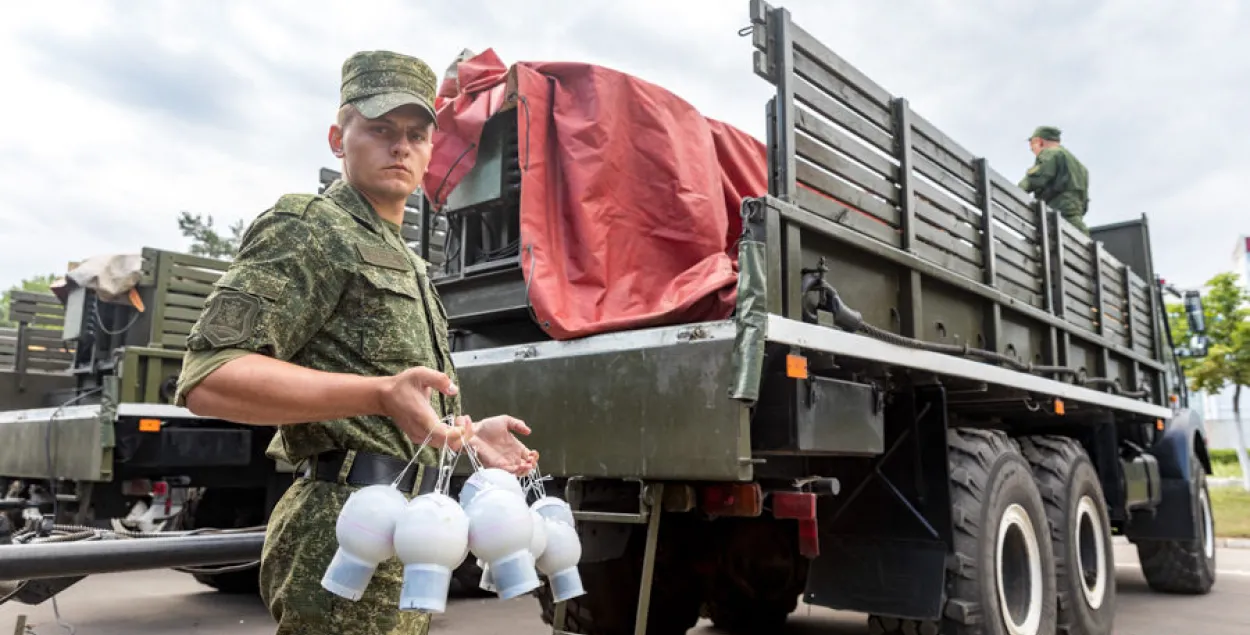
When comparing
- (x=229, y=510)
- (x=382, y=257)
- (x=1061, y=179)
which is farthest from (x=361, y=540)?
(x=1061, y=179)

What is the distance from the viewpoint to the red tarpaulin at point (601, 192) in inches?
150

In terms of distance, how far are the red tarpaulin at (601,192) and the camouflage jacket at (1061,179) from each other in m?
4.51

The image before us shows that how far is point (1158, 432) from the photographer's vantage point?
782 cm

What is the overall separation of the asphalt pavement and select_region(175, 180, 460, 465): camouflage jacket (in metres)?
4.36

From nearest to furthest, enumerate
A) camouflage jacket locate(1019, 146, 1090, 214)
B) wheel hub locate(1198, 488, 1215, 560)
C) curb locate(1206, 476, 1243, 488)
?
camouflage jacket locate(1019, 146, 1090, 214), wheel hub locate(1198, 488, 1215, 560), curb locate(1206, 476, 1243, 488)

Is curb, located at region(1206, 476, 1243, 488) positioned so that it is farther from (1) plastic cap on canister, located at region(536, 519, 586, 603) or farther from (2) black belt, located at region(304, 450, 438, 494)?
(2) black belt, located at region(304, 450, 438, 494)

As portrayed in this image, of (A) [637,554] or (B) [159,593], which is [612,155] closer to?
(A) [637,554]

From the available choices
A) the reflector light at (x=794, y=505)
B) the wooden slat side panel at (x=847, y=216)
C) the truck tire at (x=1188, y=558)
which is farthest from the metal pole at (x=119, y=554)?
the truck tire at (x=1188, y=558)

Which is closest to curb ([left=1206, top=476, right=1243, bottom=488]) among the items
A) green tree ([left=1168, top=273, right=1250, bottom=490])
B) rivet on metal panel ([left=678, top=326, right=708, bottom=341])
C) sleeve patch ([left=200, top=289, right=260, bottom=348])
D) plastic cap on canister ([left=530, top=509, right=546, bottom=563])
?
green tree ([left=1168, top=273, right=1250, bottom=490])

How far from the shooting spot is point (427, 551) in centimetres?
139

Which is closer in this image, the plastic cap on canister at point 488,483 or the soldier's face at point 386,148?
the plastic cap on canister at point 488,483

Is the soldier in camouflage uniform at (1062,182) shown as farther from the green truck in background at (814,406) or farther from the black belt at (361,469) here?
the black belt at (361,469)

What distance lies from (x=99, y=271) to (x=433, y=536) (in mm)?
6676

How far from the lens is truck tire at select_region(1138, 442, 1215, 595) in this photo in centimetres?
760
